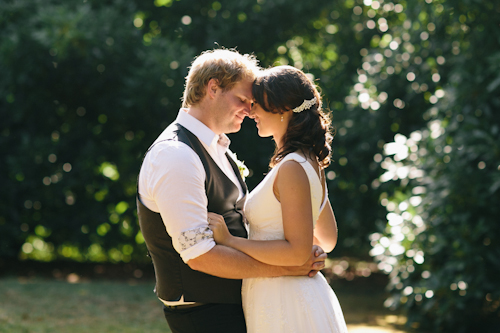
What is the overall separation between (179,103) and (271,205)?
5843 millimetres

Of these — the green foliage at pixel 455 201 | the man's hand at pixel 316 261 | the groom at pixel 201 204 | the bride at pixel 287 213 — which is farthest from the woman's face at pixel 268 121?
the green foliage at pixel 455 201

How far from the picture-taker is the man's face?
2.56 m

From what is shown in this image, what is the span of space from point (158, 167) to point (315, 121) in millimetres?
777

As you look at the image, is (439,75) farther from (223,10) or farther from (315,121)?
(315,121)

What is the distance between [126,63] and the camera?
8320 mm

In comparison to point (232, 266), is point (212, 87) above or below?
above

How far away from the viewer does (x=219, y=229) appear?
224 centimetres

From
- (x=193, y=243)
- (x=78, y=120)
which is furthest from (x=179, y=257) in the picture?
(x=78, y=120)

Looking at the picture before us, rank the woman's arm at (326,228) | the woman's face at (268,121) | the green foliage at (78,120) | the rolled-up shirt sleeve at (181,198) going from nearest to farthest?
the rolled-up shirt sleeve at (181,198) < the woman's face at (268,121) < the woman's arm at (326,228) < the green foliage at (78,120)

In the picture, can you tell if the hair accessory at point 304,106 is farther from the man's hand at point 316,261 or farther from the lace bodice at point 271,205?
the man's hand at point 316,261

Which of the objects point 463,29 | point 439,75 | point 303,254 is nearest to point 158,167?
point 303,254

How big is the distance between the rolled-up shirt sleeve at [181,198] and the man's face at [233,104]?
0.44 m

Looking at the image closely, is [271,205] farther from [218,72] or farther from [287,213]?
[218,72]

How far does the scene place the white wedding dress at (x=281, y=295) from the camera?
7.75ft
